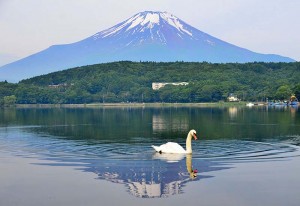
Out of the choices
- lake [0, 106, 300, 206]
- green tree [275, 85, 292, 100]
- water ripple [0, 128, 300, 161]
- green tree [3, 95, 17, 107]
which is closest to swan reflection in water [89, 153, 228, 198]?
lake [0, 106, 300, 206]

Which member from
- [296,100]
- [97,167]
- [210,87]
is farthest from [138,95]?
[97,167]

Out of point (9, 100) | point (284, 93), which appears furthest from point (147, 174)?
point (9, 100)

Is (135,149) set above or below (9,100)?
below

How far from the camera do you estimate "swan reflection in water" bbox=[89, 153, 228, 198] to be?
1576cm

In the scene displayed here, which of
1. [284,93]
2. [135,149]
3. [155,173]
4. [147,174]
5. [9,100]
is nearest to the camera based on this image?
[147,174]

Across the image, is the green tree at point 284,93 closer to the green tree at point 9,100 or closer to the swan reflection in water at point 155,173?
the green tree at point 9,100

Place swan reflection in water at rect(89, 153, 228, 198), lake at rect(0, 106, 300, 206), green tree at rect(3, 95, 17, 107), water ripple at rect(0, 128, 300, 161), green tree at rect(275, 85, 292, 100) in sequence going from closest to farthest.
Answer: lake at rect(0, 106, 300, 206)
swan reflection in water at rect(89, 153, 228, 198)
water ripple at rect(0, 128, 300, 161)
green tree at rect(275, 85, 292, 100)
green tree at rect(3, 95, 17, 107)

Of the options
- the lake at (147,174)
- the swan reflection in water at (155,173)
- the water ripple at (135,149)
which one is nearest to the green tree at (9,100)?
the water ripple at (135,149)

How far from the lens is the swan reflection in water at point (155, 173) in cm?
1576

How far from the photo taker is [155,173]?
18562 millimetres

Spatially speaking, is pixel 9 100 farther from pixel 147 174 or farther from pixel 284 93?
pixel 147 174

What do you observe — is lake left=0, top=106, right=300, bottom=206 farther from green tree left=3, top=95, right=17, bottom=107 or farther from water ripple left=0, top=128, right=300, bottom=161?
green tree left=3, top=95, right=17, bottom=107

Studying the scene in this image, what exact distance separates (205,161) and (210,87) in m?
142

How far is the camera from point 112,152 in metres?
25.0
